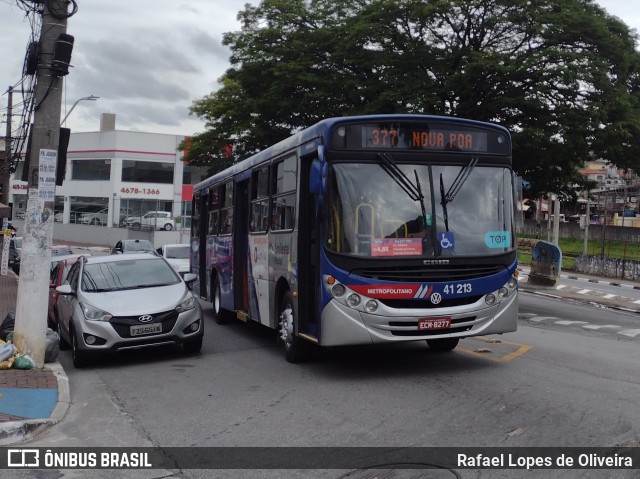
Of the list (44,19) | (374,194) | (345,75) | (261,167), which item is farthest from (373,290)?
(345,75)

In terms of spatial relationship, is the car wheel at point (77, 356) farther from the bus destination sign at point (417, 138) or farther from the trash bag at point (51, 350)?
the bus destination sign at point (417, 138)

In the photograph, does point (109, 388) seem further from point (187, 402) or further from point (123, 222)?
point (123, 222)

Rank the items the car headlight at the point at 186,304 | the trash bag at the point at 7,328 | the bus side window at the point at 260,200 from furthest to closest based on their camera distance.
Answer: the bus side window at the point at 260,200, the trash bag at the point at 7,328, the car headlight at the point at 186,304

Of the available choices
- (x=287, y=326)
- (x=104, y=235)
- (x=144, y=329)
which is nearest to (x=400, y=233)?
(x=287, y=326)

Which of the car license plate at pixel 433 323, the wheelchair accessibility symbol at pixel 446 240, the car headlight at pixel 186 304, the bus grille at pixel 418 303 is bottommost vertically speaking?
the car headlight at pixel 186 304

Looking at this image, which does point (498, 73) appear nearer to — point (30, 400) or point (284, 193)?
point (284, 193)

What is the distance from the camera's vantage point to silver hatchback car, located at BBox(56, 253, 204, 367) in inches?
432

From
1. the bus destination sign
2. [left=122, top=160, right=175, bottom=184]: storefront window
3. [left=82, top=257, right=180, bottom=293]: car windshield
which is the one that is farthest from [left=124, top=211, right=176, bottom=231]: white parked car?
the bus destination sign

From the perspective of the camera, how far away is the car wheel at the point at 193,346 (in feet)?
39.2

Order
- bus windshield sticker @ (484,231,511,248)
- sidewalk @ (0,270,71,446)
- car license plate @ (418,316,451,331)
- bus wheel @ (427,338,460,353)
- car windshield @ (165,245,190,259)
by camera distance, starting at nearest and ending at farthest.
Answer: sidewalk @ (0,270,71,446) < car license plate @ (418,316,451,331) < bus windshield sticker @ (484,231,511,248) < bus wheel @ (427,338,460,353) < car windshield @ (165,245,190,259)

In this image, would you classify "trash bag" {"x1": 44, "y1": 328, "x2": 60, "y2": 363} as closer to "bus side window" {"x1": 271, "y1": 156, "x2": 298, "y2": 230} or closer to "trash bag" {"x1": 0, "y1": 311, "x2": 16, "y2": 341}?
"trash bag" {"x1": 0, "y1": 311, "x2": 16, "y2": 341}

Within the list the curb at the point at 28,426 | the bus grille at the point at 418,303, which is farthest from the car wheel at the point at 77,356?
the bus grille at the point at 418,303

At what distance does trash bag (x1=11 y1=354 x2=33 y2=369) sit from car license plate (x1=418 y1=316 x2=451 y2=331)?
525 centimetres

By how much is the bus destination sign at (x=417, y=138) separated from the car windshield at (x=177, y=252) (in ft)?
55.3
